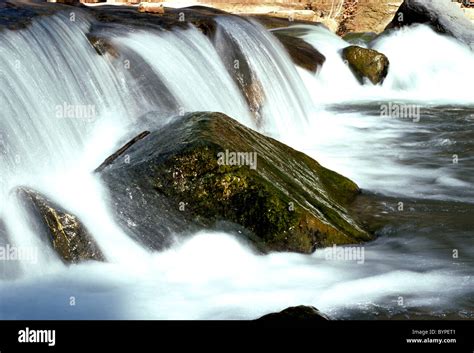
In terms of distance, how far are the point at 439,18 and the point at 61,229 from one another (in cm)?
1761

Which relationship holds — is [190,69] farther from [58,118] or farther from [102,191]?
[102,191]

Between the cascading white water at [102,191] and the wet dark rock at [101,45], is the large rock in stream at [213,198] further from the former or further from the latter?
the wet dark rock at [101,45]

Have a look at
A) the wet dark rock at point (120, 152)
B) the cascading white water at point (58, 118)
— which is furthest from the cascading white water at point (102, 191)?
the wet dark rock at point (120, 152)

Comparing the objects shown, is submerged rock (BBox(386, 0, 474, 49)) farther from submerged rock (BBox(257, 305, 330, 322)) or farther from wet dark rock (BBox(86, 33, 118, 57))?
submerged rock (BBox(257, 305, 330, 322))

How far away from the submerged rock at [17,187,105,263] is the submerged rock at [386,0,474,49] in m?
16.8

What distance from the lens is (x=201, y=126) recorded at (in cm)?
730

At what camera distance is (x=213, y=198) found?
22.2 ft

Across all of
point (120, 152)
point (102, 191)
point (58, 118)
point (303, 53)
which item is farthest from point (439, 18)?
point (102, 191)

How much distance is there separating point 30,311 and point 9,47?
3.92 metres

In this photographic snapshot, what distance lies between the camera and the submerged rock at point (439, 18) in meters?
21.1


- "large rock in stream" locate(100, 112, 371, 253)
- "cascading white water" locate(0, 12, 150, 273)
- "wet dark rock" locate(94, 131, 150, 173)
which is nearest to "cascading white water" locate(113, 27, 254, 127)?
"cascading white water" locate(0, 12, 150, 273)

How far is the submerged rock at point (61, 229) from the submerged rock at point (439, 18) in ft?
55.2

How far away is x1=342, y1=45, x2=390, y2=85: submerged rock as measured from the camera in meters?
17.4
